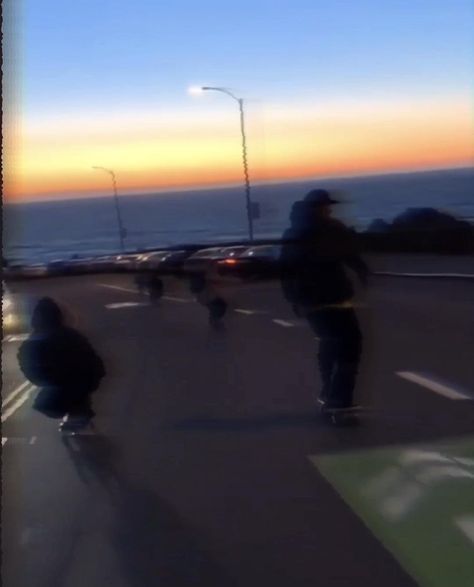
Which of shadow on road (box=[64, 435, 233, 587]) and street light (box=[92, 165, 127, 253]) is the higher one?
street light (box=[92, 165, 127, 253])

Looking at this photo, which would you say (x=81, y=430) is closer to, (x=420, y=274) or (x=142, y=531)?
(x=142, y=531)

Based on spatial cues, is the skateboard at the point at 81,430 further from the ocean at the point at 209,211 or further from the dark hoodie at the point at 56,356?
the ocean at the point at 209,211

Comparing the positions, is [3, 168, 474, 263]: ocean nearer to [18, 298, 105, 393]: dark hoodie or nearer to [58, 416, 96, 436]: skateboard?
[18, 298, 105, 393]: dark hoodie

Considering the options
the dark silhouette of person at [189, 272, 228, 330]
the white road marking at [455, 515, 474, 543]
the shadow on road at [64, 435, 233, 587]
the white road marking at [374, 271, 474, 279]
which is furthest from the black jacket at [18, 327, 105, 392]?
the white road marking at [455, 515, 474, 543]

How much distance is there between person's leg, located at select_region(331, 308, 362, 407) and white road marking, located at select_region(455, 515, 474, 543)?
0.29 metres

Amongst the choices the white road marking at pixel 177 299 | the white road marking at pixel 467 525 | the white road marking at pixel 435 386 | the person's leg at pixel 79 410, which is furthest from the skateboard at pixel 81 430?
the white road marking at pixel 467 525

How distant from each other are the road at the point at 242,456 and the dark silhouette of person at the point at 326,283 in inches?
1.1

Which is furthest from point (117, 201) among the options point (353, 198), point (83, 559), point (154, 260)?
point (83, 559)

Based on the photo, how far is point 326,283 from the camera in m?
3.56

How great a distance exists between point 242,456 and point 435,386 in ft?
1.23

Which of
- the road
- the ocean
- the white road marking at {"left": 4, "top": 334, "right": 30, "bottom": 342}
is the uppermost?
the ocean

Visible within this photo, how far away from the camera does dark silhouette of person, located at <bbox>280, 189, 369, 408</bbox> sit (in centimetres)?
353

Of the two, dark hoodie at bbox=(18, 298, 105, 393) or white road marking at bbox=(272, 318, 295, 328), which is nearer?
dark hoodie at bbox=(18, 298, 105, 393)

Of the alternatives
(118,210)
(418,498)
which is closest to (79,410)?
(118,210)
